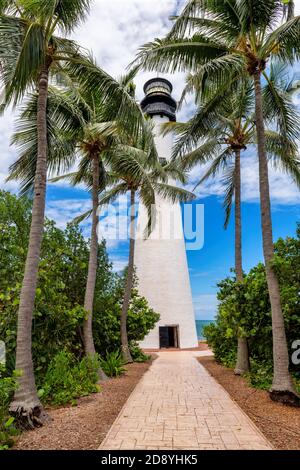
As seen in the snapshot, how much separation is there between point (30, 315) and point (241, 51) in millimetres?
7292

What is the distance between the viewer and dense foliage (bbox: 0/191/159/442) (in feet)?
21.5

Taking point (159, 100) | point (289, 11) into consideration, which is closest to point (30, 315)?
point (289, 11)

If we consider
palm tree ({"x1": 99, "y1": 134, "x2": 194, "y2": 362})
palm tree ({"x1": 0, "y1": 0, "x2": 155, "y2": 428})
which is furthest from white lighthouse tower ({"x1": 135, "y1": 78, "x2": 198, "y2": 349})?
palm tree ({"x1": 0, "y1": 0, "x2": 155, "y2": 428})

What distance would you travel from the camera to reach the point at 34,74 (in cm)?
596

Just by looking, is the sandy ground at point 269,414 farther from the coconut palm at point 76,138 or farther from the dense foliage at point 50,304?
the coconut palm at point 76,138

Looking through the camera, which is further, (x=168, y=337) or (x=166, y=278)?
(x=168, y=337)

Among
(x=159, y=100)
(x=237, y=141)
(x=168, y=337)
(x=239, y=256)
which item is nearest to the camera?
(x=239, y=256)

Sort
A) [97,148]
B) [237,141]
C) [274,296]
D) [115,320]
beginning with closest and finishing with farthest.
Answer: [274,296], [97,148], [237,141], [115,320]

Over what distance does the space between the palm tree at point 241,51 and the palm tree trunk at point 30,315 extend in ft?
10.3

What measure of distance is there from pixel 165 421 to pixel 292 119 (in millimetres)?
7650

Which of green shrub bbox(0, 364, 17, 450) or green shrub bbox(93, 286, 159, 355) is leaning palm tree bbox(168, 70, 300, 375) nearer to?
green shrub bbox(93, 286, 159, 355)

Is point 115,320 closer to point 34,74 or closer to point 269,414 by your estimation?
point 269,414

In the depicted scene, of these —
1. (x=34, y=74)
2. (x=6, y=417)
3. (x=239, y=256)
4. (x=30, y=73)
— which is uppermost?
(x=34, y=74)
